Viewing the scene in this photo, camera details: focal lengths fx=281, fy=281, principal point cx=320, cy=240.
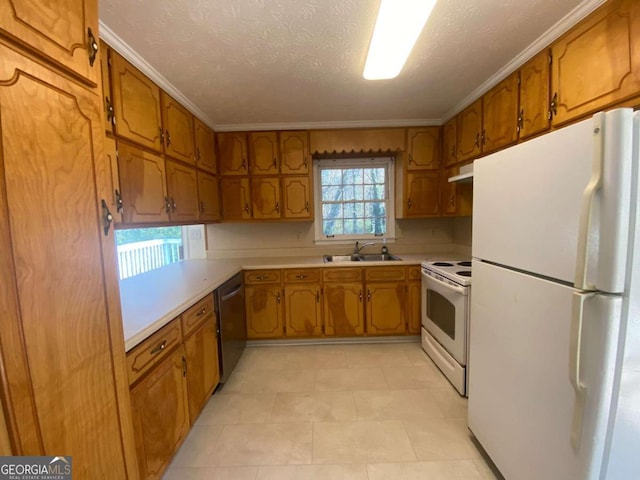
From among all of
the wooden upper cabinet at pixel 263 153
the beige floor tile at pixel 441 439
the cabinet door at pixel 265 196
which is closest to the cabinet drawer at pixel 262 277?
the cabinet door at pixel 265 196

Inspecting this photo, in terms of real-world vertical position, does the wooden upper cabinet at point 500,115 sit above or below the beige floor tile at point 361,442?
above

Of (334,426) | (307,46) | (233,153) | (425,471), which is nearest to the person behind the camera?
(425,471)

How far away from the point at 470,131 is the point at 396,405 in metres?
2.37

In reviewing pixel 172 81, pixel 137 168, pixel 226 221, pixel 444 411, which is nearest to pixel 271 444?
pixel 444 411

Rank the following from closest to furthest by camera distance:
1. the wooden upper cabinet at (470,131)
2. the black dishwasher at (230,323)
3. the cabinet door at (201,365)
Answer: the cabinet door at (201,365) < the black dishwasher at (230,323) < the wooden upper cabinet at (470,131)

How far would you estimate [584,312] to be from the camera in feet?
2.91

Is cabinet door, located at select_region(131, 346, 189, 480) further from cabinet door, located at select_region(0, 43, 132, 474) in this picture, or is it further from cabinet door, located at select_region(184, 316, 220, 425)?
cabinet door, located at select_region(0, 43, 132, 474)

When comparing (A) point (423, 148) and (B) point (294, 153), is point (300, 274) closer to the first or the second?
(B) point (294, 153)

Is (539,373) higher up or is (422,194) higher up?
(422,194)

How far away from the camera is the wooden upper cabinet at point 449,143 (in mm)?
2805

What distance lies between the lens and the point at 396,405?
206cm

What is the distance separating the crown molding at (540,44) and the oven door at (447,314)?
1571 mm

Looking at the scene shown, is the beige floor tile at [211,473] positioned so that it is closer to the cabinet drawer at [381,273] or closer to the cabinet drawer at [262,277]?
the cabinet drawer at [262,277]

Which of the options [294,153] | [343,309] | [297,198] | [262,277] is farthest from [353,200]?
[262,277]
